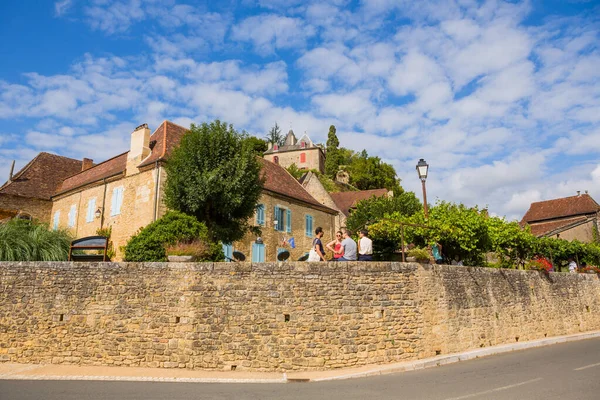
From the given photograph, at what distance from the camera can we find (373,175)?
5725 centimetres

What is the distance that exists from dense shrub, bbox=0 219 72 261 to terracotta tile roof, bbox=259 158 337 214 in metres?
10.2

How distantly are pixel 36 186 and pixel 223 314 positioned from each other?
72.3ft

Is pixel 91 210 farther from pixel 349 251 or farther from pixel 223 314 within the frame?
→ pixel 349 251

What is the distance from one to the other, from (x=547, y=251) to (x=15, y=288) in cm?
2012

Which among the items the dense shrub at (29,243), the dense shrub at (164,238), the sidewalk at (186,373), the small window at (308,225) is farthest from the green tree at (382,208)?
the sidewalk at (186,373)

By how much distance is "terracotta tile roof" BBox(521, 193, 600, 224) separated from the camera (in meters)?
37.2

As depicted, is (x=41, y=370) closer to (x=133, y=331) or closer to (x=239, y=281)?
(x=133, y=331)

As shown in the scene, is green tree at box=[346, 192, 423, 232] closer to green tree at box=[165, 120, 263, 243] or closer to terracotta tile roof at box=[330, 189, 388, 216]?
terracotta tile roof at box=[330, 189, 388, 216]

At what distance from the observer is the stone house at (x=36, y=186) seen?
24480 mm

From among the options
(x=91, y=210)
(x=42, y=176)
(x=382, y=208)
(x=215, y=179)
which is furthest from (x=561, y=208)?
(x=42, y=176)

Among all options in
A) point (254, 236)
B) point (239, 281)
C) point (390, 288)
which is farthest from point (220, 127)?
point (390, 288)

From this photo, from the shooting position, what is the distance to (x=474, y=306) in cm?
1197

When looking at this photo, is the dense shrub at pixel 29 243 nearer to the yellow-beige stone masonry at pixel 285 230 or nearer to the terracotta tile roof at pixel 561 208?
the yellow-beige stone masonry at pixel 285 230

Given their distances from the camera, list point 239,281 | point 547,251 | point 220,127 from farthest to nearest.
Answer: point 547,251 → point 220,127 → point 239,281
